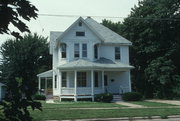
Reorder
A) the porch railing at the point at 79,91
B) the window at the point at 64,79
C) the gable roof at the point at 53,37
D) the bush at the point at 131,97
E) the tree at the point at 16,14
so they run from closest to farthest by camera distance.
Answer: the tree at the point at 16,14 → the bush at the point at 131,97 → the porch railing at the point at 79,91 → the window at the point at 64,79 → the gable roof at the point at 53,37

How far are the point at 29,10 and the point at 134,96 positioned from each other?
26.9 metres

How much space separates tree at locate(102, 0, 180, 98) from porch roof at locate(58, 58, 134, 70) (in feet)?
17.6

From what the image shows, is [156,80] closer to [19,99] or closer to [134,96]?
[134,96]

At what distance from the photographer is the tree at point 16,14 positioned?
8.21 ft

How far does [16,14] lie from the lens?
8.52ft

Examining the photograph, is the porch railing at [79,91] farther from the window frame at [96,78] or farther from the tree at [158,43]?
the tree at [158,43]

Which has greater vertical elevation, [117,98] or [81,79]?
[81,79]

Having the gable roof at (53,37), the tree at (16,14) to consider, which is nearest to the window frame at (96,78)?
the gable roof at (53,37)

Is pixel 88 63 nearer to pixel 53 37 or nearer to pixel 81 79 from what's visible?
pixel 81 79

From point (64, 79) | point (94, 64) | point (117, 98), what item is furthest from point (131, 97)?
point (64, 79)

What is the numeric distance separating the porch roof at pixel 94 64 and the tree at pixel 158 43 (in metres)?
5.36

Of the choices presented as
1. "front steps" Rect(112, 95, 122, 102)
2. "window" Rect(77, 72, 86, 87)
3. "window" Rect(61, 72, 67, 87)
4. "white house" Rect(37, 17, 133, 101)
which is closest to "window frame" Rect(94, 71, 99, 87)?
"white house" Rect(37, 17, 133, 101)

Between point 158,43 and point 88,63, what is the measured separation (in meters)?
10.9

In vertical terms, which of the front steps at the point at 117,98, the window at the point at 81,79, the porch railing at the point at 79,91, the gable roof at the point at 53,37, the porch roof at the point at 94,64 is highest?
the gable roof at the point at 53,37
